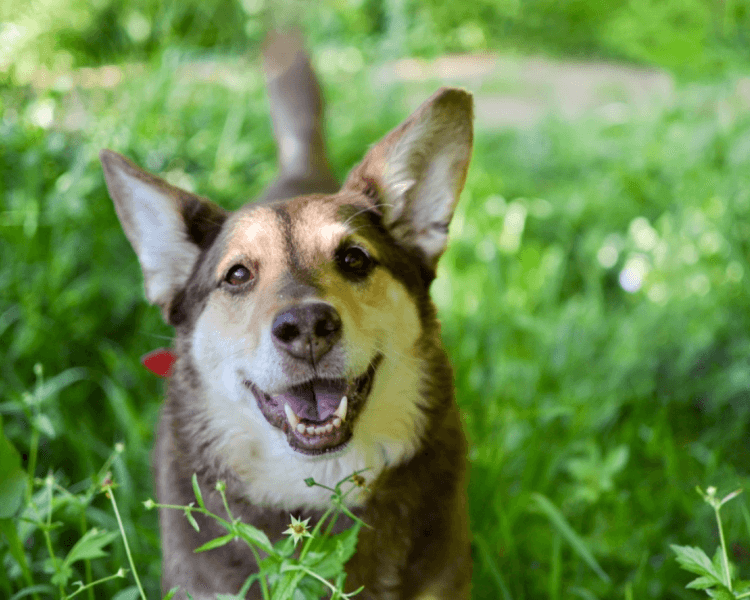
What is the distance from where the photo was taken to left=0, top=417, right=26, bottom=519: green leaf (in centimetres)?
151

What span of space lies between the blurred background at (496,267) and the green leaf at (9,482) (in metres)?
0.02

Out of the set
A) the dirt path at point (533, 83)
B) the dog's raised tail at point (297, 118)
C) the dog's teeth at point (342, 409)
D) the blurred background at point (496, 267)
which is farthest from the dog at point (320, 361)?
the dirt path at point (533, 83)

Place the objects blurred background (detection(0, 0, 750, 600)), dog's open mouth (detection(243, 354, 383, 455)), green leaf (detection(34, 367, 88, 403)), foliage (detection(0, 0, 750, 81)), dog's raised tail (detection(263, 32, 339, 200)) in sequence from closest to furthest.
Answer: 1. dog's open mouth (detection(243, 354, 383, 455))
2. blurred background (detection(0, 0, 750, 600))
3. green leaf (detection(34, 367, 88, 403))
4. dog's raised tail (detection(263, 32, 339, 200))
5. foliage (detection(0, 0, 750, 81))

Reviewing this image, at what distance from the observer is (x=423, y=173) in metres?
1.97

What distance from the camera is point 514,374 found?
9.62 feet

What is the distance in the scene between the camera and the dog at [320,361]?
164 centimetres

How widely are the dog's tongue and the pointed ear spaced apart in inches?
22.9

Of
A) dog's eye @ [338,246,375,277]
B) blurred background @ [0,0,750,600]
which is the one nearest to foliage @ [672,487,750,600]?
blurred background @ [0,0,750,600]

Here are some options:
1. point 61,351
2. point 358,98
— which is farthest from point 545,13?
point 61,351

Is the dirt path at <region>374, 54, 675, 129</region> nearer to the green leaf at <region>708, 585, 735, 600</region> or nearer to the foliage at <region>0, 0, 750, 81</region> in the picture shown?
the foliage at <region>0, 0, 750, 81</region>

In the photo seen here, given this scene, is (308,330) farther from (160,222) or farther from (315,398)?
(160,222)

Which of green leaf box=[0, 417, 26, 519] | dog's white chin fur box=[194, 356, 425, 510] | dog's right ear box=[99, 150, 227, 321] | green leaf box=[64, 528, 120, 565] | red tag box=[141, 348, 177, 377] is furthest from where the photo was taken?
red tag box=[141, 348, 177, 377]

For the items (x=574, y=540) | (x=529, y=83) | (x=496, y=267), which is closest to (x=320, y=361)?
(x=574, y=540)

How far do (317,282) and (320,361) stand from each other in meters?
0.23
